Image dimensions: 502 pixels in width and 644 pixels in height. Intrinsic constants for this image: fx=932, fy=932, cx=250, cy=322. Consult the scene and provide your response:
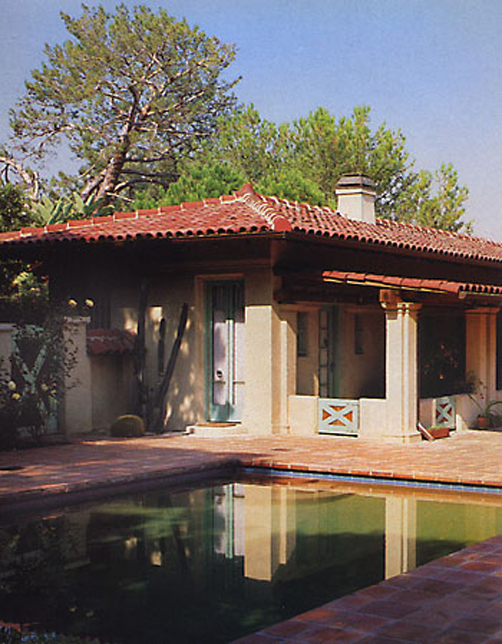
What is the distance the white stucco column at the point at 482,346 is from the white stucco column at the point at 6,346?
8246mm

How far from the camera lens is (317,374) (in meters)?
17.2

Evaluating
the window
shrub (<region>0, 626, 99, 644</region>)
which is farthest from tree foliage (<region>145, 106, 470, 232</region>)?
shrub (<region>0, 626, 99, 644</region>)

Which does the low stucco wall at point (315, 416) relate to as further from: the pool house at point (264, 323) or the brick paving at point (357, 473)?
the brick paving at point (357, 473)

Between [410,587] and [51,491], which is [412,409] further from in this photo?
[410,587]

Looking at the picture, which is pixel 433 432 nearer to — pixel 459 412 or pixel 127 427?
pixel 459 412

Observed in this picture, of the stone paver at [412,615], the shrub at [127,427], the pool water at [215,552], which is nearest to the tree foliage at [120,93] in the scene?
the shrub at [127,427]

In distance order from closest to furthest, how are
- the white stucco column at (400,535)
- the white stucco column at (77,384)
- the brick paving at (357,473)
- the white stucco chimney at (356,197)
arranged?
1. the brick paving at (357,473)
2. the white stucco column at (400,535)
3. the white stucco column at (77,384)
4. the white stucco chimney at (356,197)

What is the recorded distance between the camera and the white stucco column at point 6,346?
14016mm

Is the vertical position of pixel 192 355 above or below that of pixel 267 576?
above

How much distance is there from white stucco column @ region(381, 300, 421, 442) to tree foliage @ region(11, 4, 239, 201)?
90.2 feet

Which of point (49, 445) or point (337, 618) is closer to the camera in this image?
point (337, 618)

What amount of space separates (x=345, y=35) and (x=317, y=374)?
18.9 m

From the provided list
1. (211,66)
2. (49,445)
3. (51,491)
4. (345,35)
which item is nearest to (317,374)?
(49,445)

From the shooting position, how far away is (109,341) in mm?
16578
